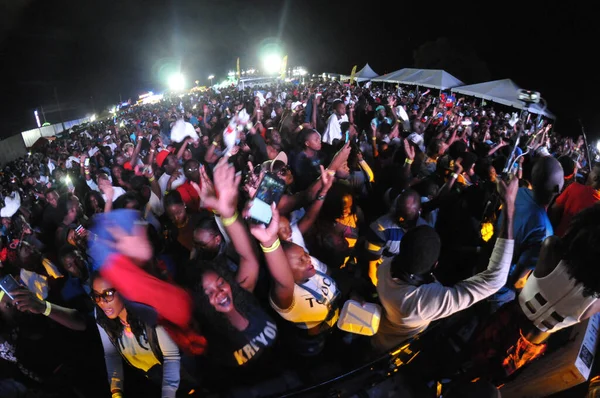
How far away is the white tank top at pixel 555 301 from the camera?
66.7 inches

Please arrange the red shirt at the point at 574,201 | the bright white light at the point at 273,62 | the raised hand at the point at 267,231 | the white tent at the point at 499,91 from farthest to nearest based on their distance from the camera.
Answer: the bright white light at the point at 273,62 < the white tent at the point at 499,91 < the red shirt at the point at 574,201 < the raised hand at the point at 267,231

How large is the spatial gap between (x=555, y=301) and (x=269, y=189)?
1.74 m

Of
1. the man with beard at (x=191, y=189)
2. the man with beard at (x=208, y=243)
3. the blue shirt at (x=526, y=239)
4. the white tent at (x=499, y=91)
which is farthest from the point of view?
the white tent at (x=499, y=91)

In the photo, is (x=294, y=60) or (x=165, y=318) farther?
(x=294, y=60)

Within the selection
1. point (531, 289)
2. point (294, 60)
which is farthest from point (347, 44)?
point (531, 289)

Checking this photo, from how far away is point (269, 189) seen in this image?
196cm

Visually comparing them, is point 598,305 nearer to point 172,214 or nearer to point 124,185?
point 172,214

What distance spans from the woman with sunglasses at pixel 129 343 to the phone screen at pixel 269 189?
3.59ft

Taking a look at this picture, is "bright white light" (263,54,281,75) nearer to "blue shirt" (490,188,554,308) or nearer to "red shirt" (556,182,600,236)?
"red shirt" (556,182,600,236)

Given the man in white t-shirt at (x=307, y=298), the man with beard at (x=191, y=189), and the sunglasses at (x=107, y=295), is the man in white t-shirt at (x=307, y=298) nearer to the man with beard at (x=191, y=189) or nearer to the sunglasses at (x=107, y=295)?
the sunglasses at (x=107, y=295)

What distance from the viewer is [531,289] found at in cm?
190

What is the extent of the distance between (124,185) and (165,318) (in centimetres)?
434

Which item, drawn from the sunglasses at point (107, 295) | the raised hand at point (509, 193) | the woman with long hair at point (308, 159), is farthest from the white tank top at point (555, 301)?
the woman with long hair at point (308, 159)

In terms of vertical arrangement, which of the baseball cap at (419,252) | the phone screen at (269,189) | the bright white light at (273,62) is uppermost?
the bright white light at (273,62)
